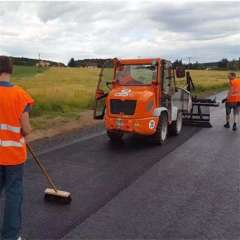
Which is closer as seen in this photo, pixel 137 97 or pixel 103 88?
pixel 137 97

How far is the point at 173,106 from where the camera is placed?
13281 mm

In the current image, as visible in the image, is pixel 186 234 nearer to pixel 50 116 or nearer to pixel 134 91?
pixel 134 91

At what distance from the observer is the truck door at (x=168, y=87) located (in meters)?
12.2

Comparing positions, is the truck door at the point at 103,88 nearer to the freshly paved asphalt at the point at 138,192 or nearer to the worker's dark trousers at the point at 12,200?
the freshly paved asphalt at the point at 138,192

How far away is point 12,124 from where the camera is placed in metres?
4.69

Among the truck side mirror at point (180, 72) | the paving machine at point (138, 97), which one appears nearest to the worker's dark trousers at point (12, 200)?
the paving machine at point (138, 97)

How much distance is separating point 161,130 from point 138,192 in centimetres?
486

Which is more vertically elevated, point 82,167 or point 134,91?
point 134,91

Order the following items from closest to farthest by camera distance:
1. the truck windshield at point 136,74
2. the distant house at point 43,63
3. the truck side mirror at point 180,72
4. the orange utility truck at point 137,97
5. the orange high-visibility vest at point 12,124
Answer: the orange high-visibility vest at point 12,124, the orange utility truck at point 137,97, the truck windshield at point 136,74, the truck side mirror at point 180,72, the distant house at point 43,63

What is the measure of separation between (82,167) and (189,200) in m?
2.74

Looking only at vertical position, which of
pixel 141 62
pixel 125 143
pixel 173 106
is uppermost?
pixel 141 62

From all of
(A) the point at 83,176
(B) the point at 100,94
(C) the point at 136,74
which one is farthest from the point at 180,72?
(A) the point at 83,176

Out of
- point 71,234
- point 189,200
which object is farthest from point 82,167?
point 71,234

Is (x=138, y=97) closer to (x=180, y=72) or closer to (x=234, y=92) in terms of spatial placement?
(x=180, y=72)
